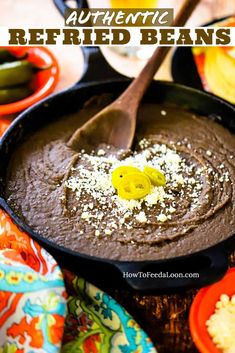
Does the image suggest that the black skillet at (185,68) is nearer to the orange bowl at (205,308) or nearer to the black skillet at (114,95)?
the black skillet at (114,95)

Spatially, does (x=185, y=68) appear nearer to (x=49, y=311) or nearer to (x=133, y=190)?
(x=133, y=190)

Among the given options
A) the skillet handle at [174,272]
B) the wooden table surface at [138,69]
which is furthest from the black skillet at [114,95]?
the wooden table surface at [138,69]

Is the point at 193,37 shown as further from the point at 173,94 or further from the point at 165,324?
the point at 165,324

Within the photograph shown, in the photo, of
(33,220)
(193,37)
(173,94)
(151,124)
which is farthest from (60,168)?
(193,37)

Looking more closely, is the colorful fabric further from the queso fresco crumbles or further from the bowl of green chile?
the bowl of green chile

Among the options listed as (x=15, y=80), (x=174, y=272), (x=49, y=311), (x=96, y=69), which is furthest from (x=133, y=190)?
(x=15, y=80)

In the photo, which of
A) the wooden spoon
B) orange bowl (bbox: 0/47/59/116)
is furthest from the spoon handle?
orange bowl (bbox: 0/47/59/116)

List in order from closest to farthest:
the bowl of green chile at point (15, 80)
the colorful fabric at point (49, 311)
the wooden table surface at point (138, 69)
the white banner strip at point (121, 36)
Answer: the colorful fabric at point (49, 311) → the wooden table surface at point (138, 69) → the white banner strip at point (121, 36) → the bowl of green chile at point (15, 80)
